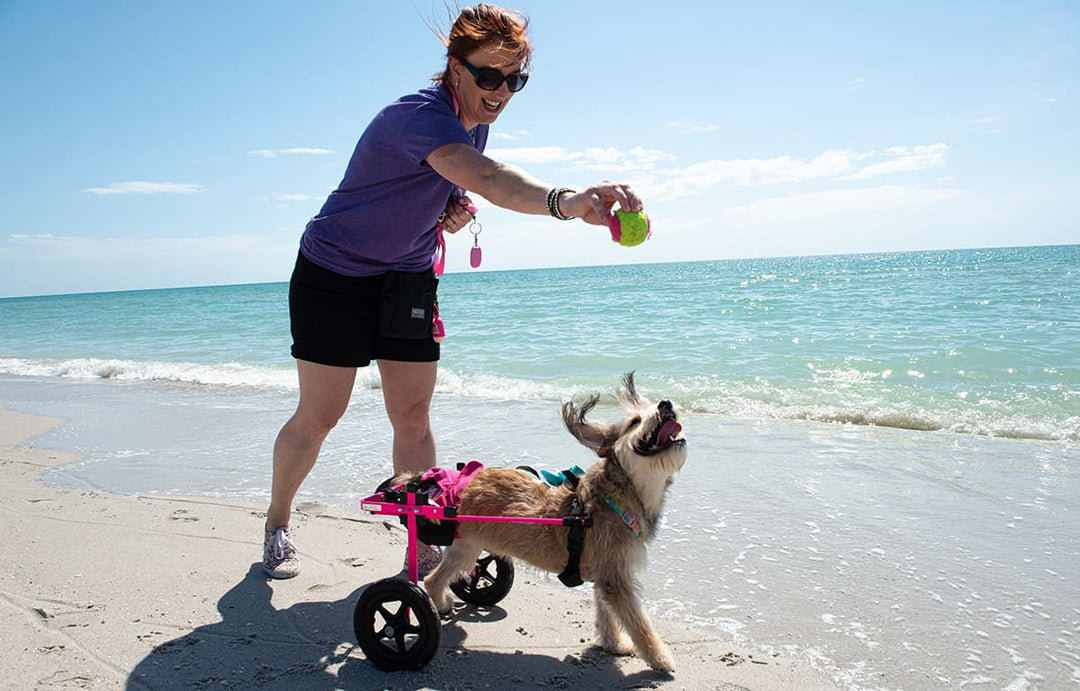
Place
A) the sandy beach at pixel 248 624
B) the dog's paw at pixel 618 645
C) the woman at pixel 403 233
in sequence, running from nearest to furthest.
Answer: the woman at pixel 403 233
the sandy beach at pixel 248 624
the dog's paw at pixel 618 645

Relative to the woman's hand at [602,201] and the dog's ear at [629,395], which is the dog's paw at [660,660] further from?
the woman's hand at [602,201]

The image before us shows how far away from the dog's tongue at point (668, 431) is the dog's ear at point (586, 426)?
26 cm

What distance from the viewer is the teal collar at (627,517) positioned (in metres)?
2.62

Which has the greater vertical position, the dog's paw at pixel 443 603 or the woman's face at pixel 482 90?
the woman's face at pixel 482 90

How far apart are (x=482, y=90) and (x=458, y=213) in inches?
A: 29.1

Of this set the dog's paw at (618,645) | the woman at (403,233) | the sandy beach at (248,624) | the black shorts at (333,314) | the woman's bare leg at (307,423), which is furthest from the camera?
the woman's bare leg at (307,423)

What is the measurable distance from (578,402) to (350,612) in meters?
1.49

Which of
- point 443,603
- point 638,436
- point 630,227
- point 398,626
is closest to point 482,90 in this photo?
point 630,227

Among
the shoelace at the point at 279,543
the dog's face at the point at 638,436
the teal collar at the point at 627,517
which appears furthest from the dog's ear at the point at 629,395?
the shoelace at the point at 279,543

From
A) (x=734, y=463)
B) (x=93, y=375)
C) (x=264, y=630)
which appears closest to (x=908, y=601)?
(x=734, y=463)

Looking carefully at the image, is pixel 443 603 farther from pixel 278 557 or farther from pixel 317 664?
pixel 278 557

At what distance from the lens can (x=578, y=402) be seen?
2.65 m

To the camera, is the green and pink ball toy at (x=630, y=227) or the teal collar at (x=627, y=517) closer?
the green and pink ball toy at (x=630, y=227)

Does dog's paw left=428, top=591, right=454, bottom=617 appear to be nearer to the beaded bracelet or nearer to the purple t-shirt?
the purple t-shirt
